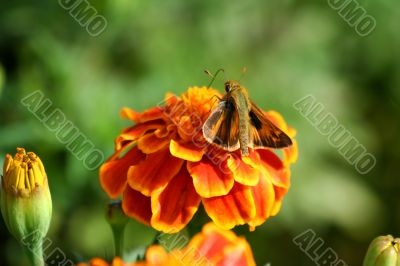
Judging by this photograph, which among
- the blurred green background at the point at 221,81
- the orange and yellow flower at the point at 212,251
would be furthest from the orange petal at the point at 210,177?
the blurred green background at the point at 221,81

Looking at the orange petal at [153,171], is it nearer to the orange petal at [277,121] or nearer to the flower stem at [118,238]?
the flower stem at [118,238]

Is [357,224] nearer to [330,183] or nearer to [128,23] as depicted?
[330,183]

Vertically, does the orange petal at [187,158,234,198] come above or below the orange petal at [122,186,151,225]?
above

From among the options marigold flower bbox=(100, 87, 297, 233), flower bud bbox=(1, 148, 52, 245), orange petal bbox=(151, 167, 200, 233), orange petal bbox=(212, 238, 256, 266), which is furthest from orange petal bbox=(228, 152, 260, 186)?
flower bud bbox=(1, 148, 52, 245)

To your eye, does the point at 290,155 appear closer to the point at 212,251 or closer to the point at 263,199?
the point at 263,199

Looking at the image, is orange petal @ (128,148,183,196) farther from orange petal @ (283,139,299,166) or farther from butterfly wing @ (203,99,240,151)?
orange petal @ (283,139,299,166)

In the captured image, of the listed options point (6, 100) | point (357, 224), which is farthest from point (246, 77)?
point (6, 100)
